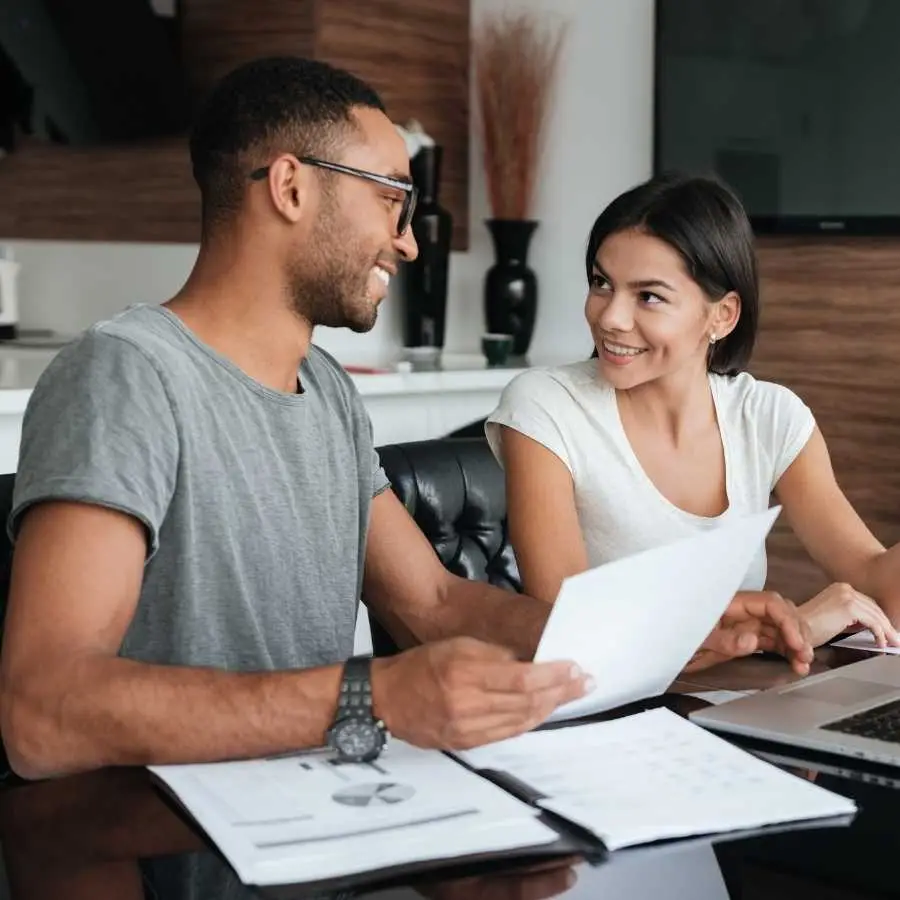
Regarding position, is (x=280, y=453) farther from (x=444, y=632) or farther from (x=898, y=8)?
(x=898, y=8)

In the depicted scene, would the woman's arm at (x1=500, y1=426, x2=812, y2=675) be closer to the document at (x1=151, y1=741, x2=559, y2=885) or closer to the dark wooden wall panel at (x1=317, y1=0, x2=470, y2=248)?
the document at (x1=151, y1=741, x2=559, y2=885)

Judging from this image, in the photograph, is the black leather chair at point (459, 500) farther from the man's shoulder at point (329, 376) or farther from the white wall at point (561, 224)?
the white wall at point (561, 224)

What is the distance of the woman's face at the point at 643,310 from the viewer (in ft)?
6.54

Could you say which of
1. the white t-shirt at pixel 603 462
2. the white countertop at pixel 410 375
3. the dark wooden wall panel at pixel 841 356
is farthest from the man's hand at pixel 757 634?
the dark wooden wall panel at pixel 841 356

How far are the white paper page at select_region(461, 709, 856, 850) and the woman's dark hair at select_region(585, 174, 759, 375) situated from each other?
0.89 m

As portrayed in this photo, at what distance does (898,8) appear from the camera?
Result: 349cm

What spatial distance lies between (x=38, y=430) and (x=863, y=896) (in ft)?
2.52

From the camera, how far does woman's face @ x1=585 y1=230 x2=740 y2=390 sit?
199 cm

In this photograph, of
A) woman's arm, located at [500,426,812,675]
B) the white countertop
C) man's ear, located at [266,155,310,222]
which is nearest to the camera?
man's ear, located at [266,155,310,222]

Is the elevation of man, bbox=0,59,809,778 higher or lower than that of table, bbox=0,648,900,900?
higher

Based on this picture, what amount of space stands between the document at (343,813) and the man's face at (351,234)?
562 mm

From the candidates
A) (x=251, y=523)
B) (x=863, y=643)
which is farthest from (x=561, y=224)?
(x=251, y=523)

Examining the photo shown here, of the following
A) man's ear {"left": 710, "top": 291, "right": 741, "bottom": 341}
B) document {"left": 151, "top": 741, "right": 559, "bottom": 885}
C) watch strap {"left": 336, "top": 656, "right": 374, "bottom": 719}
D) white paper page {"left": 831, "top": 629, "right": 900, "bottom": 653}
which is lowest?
white paper page {"left": 831, "top": 629, "right": 900, "bottom": 653}

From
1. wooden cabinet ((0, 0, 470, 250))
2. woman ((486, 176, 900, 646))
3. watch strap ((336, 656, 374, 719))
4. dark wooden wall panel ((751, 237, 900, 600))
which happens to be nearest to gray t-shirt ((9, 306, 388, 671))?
watch strap ((336, 656, 374, 719))
